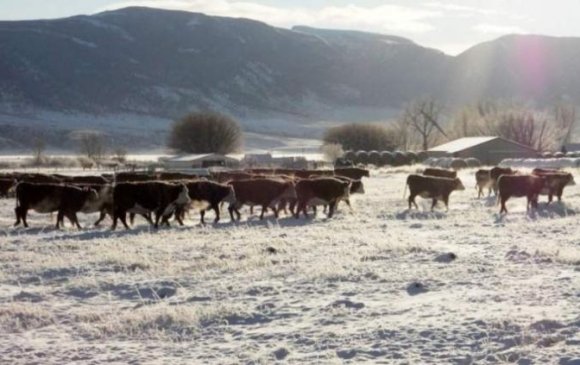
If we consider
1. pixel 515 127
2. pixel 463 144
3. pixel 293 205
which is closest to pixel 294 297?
pixel 293 205

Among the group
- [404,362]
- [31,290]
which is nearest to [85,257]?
[31,290]

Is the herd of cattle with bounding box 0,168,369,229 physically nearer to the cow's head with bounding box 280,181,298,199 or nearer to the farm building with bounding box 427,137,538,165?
the cow's head with bounding box 280,181,298,199

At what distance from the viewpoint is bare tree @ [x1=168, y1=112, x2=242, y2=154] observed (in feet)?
366

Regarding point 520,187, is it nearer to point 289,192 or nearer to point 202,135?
point 289,192

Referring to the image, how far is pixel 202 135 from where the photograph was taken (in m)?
112

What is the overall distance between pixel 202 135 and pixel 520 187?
89617mm

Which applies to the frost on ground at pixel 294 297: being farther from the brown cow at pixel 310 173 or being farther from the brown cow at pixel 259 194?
the brown cow at pixel 310 173

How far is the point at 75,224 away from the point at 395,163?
66.9 metres

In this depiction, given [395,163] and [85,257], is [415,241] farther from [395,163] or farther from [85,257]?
[395,163]

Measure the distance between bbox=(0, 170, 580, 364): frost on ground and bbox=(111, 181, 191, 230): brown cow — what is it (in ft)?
9.17

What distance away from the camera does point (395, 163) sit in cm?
8644

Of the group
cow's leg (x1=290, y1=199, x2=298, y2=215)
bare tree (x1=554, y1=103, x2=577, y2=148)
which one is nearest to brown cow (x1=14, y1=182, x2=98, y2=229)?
cow's leg (x1=290, y1=199, x2=298, y2=215)

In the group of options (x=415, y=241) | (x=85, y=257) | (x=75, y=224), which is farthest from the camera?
(x=75, y=224)

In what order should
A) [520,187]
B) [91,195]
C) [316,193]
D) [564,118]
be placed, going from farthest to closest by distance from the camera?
[564,118], [520,187], [316,193], [91,195]
